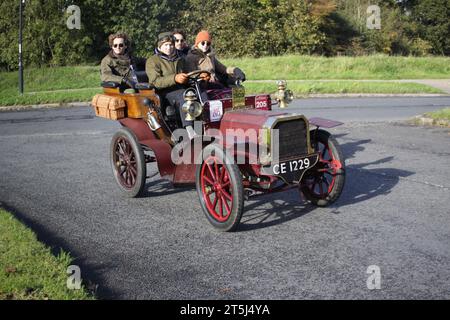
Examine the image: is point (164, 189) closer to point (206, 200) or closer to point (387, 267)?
point (206, 200)

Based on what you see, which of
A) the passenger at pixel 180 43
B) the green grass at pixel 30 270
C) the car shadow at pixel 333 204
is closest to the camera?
the green grass at pixel 30 270

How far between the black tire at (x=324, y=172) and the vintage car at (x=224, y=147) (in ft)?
0.04

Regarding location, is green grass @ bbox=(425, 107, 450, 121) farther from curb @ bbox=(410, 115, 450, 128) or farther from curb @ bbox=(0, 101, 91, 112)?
curb @ bbox=(0, 101, 91, 112)

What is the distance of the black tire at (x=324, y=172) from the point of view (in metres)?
5.73

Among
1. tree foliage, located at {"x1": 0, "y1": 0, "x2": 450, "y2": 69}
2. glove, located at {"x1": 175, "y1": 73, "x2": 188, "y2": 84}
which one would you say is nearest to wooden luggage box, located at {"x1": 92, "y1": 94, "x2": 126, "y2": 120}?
glove, located at {"x1": 175, "y1": 73, "x2": 188, "y2": 84}

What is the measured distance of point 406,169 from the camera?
25.1 feet

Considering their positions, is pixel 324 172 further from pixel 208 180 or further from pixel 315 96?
pixel 315 96

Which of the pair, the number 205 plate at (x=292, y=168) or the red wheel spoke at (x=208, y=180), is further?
the red wheel spoke at (x=208, y=180)

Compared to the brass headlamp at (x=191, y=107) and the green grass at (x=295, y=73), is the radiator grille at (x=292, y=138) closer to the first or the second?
the brass headlamp at (x=191, y=107)

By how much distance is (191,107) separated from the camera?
5.75m

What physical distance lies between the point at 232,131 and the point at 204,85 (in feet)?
3.84

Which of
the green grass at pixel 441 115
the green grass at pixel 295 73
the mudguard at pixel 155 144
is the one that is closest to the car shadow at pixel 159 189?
the mudguard at pixel 155 144

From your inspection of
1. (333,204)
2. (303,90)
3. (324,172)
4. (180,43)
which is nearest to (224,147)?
(324,172)
